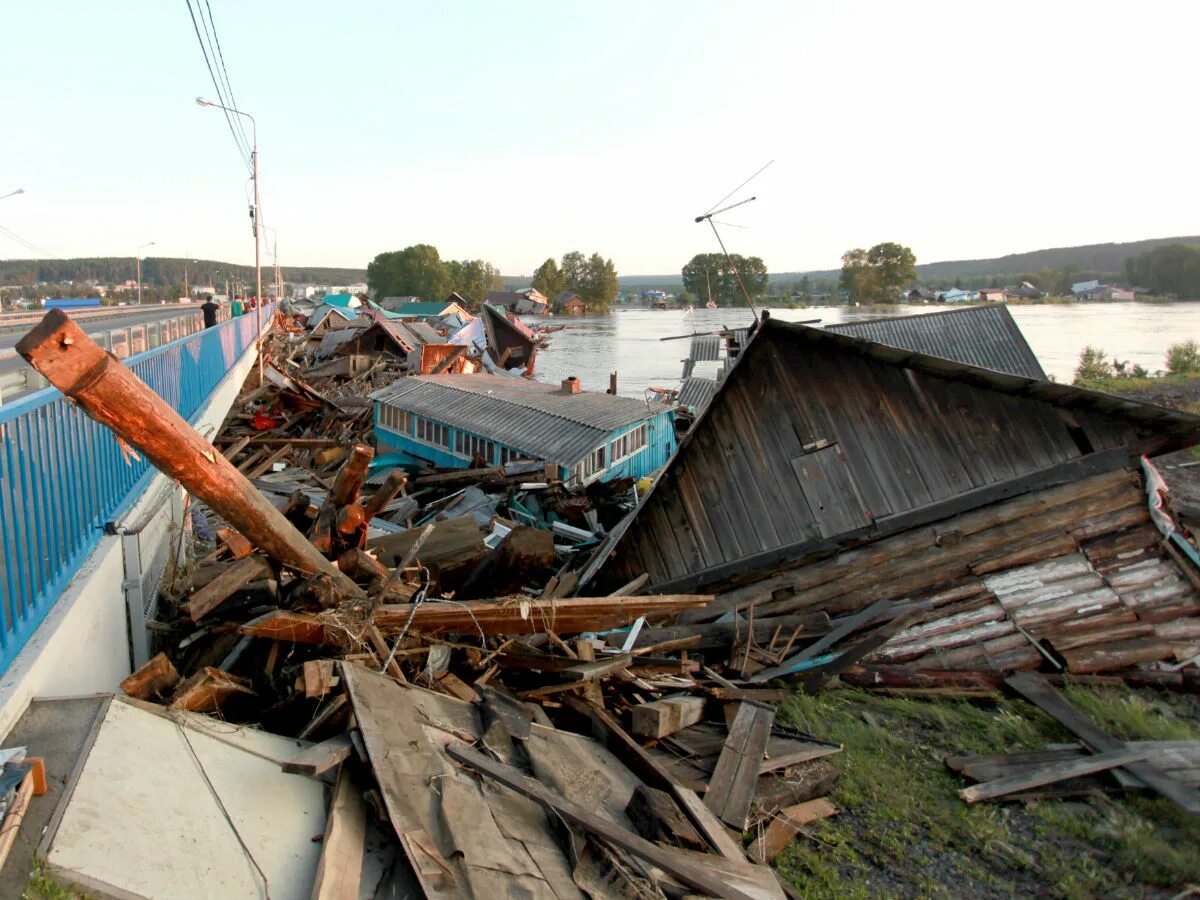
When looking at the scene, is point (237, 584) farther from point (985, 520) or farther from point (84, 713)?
point (985, 520)

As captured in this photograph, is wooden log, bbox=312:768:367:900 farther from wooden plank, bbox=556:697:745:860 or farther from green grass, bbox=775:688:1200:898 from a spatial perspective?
green grass, bbox=775:688:1200:898

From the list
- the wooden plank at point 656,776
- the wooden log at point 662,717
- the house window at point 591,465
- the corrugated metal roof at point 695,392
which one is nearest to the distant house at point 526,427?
the house window at point 591,465

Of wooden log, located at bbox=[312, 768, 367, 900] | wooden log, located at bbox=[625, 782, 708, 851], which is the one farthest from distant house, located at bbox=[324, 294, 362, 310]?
wooden log, located at bbox=[625, 782, 708, 851]

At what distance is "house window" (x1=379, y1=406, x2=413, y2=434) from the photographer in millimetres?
22859

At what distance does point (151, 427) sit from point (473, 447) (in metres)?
15.9

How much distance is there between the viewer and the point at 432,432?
21750mm

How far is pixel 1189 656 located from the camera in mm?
7660

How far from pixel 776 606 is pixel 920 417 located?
2722 mm

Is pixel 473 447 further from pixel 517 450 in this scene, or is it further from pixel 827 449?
pixel 827 449

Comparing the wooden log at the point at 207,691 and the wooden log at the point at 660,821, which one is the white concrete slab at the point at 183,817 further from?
the wooden log at the point at 660,821

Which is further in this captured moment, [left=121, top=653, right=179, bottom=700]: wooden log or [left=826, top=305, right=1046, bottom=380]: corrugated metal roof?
[left=826, top=305, right=1046, bottom=380]: corrugated metal roof

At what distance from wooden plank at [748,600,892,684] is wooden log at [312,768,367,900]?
4.12 metres

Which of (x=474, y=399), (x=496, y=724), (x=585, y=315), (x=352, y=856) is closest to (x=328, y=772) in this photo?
(x=352, y=856)

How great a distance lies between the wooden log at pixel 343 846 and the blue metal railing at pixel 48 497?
169cm
